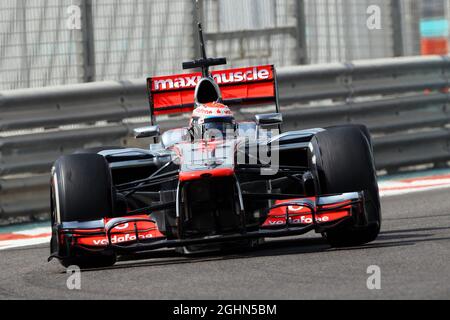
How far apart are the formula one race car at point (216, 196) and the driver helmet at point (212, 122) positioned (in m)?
0.03

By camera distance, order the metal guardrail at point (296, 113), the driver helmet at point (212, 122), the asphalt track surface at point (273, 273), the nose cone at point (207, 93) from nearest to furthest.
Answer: the asphalt track surface at point (273, 273) → the driver helmet at point (212, 122) → the nose cone at point (207, 93) → the metal guardrail at point (296, 113)

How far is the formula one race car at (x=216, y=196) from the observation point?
29.5 ft

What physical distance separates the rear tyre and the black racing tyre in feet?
5.42

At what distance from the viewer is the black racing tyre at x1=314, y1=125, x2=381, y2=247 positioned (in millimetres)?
9234

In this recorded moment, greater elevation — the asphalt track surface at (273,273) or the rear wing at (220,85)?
the rear wing at (220,85)

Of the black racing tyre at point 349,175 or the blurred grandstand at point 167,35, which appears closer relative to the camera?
the black racing tyre at point 349,175

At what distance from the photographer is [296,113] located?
15.5 m

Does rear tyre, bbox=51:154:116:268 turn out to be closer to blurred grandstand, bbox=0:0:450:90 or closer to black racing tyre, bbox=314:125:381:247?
black racing tyre, bbox=314:125:381:247

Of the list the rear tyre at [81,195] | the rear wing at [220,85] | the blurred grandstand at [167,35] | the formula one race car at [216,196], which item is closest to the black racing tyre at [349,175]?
Result: the formula one race car at [216,196]

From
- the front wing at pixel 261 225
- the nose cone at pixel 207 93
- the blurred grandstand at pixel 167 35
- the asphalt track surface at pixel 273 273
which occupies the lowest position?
the asphalt track surface at pixel 273 273

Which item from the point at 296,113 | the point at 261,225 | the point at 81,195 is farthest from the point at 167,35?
the point at 261,225

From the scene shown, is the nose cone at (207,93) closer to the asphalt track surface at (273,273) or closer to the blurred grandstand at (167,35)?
the asphalt track surface at (273,273)

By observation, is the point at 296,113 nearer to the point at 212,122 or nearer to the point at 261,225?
the point at 212,122
